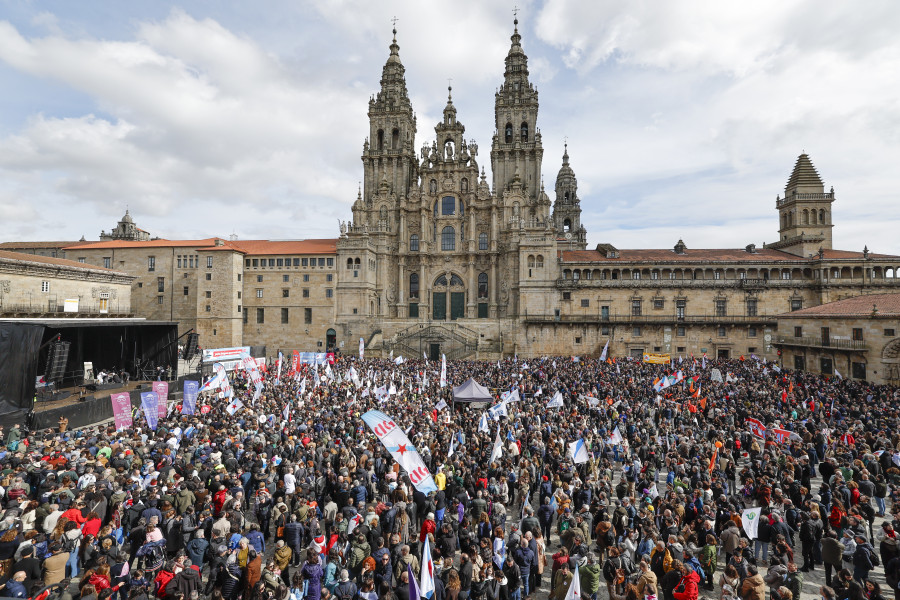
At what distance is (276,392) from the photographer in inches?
1067

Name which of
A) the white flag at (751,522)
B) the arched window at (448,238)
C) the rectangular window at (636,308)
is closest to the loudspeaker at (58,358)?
the white flag at (751,522)

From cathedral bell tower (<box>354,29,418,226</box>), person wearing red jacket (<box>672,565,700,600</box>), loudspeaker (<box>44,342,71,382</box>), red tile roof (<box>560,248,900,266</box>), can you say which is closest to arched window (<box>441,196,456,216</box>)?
cathedral bell tower (<box>354,29,418,226</box>)

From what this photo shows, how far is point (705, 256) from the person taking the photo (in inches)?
2111

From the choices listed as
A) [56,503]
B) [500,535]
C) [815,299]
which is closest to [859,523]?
[500,535]

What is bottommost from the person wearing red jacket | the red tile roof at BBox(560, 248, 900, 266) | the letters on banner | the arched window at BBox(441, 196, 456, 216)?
the person wearing red jacket

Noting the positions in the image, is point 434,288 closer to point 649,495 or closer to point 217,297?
point 217,297

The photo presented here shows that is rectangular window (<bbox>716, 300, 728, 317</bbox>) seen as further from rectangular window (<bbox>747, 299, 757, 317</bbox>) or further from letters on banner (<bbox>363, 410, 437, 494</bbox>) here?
letters on banner (<bbox>363, 410, 437, 494</bbox>)

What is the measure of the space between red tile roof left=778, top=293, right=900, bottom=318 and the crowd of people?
44.9 ft

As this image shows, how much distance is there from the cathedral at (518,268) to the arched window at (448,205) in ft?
0.50

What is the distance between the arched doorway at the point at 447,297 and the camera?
60.6m

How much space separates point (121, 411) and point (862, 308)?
1781 inches

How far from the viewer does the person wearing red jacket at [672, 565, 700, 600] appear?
320 inches

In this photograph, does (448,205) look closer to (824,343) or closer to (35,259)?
(824,343)

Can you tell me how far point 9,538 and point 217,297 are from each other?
4984 centimetres
